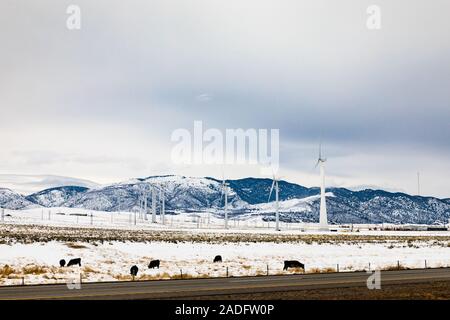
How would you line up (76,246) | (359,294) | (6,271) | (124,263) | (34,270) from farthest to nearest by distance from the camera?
(76,246), (124,263), (34,270), (6,271), (359,294)

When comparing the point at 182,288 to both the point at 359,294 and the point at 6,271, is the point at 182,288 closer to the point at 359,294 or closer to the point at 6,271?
the point at 359,294

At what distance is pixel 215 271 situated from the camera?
44.3m

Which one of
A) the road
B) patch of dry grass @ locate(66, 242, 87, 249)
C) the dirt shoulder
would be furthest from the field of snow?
the dirt shoulder

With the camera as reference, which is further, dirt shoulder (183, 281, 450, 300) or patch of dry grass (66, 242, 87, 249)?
patch of dry grass (66, 242, 87, 249)

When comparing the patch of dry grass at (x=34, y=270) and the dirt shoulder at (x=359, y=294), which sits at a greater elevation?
the dirt shoulder at (x=359, y=294)

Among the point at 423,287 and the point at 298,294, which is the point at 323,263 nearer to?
the point at 423,287

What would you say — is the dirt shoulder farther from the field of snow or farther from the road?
the field of snow

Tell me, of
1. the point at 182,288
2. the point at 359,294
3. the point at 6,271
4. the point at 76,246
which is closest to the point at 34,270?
the point at 6,271

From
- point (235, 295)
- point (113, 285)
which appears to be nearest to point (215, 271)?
point (113, 285)

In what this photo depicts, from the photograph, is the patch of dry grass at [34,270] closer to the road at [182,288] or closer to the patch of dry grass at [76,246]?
the road at [182,288]

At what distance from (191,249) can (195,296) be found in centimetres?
4512

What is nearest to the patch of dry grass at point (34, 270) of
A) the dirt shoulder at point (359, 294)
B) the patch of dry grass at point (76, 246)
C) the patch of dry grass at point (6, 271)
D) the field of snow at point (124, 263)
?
the field of snow at point (124, 263)

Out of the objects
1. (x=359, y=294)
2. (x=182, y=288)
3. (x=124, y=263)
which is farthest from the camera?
(x=124, y=263)

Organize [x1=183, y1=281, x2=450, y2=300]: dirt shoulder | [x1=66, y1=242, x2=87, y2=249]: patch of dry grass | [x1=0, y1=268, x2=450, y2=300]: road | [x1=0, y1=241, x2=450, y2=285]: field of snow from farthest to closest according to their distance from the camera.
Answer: [x1=66, y1=242, x2=87, y2=249]: patch of dry grass < [x1=0, y1=241, x2=450, y2=285]: field of snow < [x1=0, y1=268, x2=450, y2=300]: road < [x1=183, y1=281, x2=450, y2=300]: dirt shoulder
